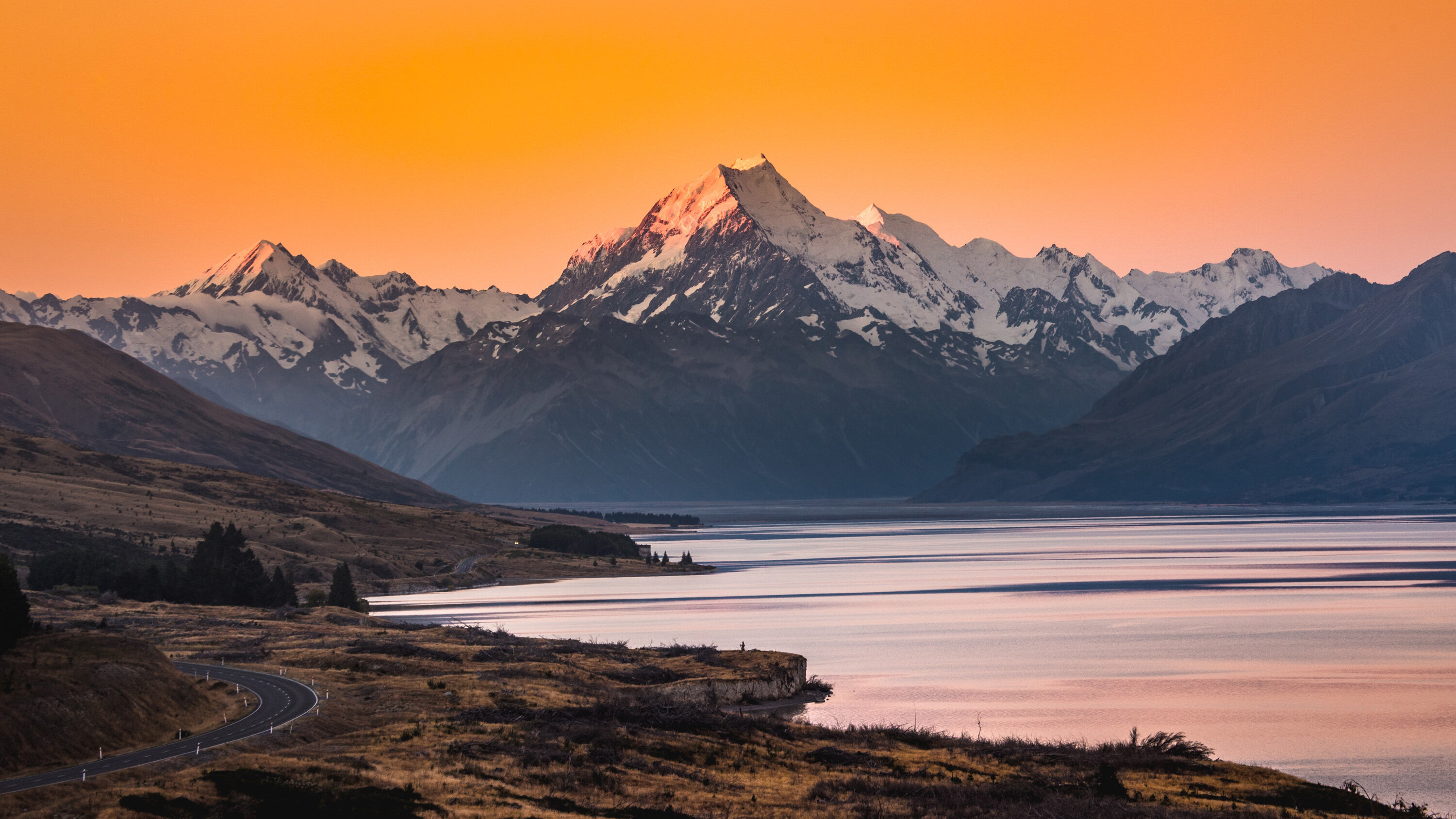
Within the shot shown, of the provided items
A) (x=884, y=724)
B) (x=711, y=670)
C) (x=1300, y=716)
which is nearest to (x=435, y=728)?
(x=884, y=724)

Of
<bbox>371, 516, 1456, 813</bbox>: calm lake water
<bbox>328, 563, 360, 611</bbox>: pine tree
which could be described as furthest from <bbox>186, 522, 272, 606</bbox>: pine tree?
<bbox>371, 516, 1456, 813</bbox>: calm lake water

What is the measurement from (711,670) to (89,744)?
4693 centimetres

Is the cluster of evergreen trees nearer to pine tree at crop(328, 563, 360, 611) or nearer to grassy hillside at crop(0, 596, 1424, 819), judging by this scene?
pine tree at crop(328, 563, 360, 611)

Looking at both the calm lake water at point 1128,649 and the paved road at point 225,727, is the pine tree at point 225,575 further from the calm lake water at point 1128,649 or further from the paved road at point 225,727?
the paved road at point 225,727

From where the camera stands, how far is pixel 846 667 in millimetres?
109750

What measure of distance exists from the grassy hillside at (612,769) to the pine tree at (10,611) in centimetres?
1134

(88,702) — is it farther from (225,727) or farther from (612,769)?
(612,769)

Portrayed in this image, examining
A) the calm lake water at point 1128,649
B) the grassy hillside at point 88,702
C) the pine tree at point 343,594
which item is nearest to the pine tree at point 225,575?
the pine tree at point 343,594

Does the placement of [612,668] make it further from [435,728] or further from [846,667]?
[435,728]

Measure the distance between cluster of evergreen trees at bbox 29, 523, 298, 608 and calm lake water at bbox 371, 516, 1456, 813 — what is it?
15.2m

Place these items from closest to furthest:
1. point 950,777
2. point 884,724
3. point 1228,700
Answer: point 950,777 → point 884,724 → point 1228,700

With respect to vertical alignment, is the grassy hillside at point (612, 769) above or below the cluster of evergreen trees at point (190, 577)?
below

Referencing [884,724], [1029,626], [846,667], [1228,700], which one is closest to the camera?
[884,724]

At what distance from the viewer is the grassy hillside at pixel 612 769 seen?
45562 millimetres
